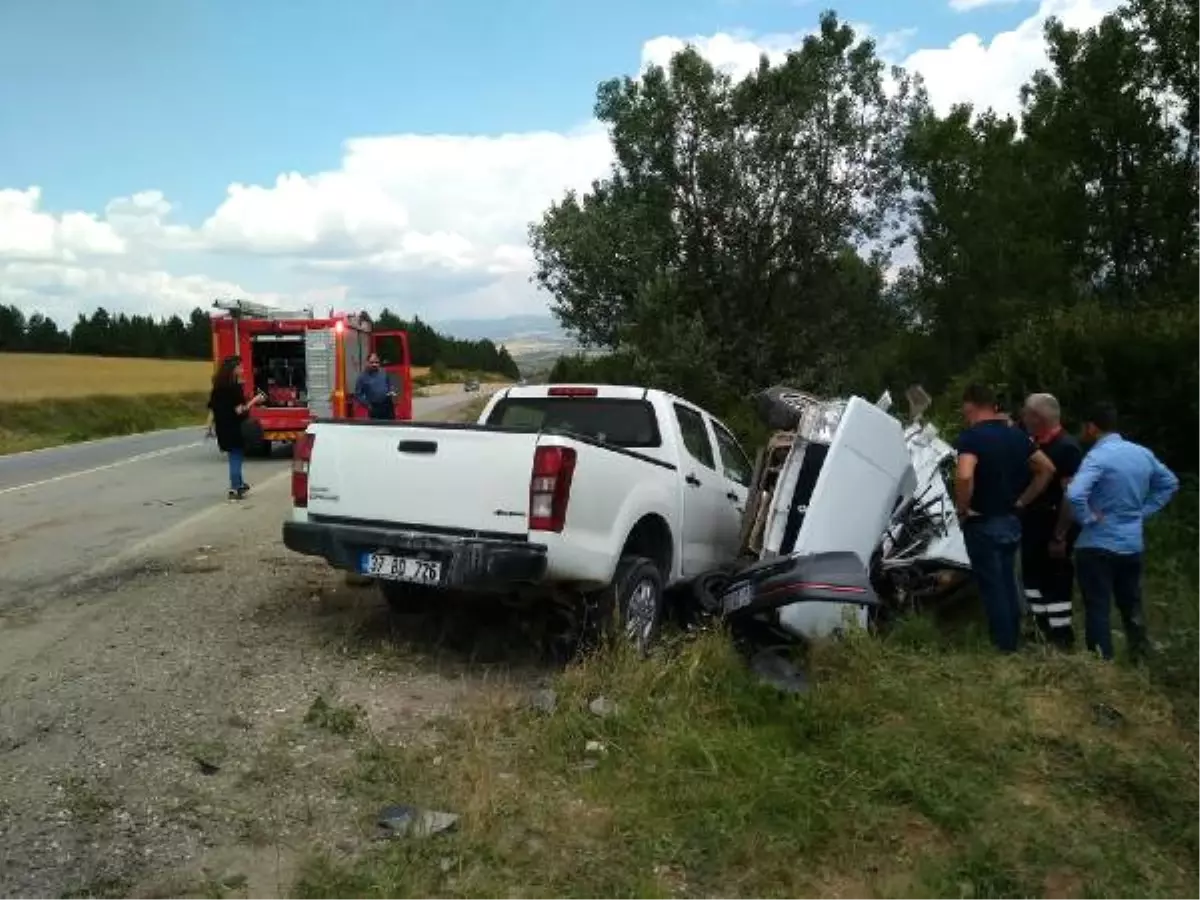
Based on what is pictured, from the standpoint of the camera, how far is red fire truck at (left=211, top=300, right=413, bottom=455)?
18.9 m

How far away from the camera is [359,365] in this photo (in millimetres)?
20234

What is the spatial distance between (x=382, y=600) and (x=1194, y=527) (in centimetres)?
811

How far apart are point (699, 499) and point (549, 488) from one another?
75.9 inches

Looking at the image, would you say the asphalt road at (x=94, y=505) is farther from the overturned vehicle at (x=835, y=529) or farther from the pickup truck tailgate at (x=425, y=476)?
the overturned vehicle at (x=835, y=529)

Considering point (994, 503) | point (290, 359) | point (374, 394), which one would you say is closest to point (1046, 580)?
point (994, 503)

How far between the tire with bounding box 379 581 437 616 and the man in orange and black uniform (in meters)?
4.02

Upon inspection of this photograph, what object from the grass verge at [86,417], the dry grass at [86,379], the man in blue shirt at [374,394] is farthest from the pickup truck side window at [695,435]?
the dry grass at [86,379]

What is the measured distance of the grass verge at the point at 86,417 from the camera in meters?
32.7

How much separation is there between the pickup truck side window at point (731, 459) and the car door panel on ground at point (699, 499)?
21 centimetres

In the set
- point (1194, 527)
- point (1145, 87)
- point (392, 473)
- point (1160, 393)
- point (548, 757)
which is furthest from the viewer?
point (1145, 87)

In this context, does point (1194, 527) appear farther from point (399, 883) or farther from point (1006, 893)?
point (399, 883)

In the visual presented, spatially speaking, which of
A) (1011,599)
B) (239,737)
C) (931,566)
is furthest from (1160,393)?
(239,737)

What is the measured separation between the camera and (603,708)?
17.3 feet

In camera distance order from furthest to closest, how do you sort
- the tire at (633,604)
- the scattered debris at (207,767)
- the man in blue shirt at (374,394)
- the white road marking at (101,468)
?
the man in blue shirt at (374,394)
the white road marking at (101,468)
the tire at (633,604)
the scattered debris at (207,767)
